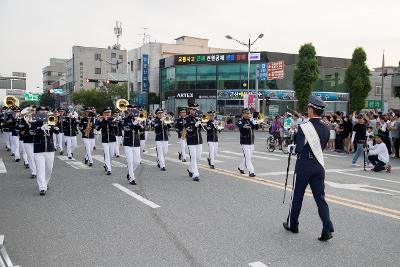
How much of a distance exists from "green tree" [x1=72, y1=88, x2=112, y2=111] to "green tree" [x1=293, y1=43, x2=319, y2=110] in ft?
91.2

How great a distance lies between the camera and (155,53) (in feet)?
219

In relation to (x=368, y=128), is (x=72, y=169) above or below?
below

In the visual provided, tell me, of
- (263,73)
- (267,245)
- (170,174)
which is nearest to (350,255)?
(267,245)

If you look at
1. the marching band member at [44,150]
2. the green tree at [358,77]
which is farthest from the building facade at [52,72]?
the marching band member at [44,150]

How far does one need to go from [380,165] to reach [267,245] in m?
9.81

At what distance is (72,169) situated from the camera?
13539 millimetres

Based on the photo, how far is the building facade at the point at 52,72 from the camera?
450 feet

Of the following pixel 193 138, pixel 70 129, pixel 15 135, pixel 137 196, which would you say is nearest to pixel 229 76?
pixel 70 129

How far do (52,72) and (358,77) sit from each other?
377 ft

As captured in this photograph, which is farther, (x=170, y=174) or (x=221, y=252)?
(x=170, y=174)

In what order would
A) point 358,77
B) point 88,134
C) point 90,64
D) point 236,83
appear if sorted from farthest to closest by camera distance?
point 90,64 < point 236,83 < point 358,77 < point 88,134

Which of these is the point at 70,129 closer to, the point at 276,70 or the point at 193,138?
the point at 193,138

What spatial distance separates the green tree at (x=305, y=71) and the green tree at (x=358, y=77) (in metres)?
4.81

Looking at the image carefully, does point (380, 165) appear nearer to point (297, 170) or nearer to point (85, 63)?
point (297, 170)
